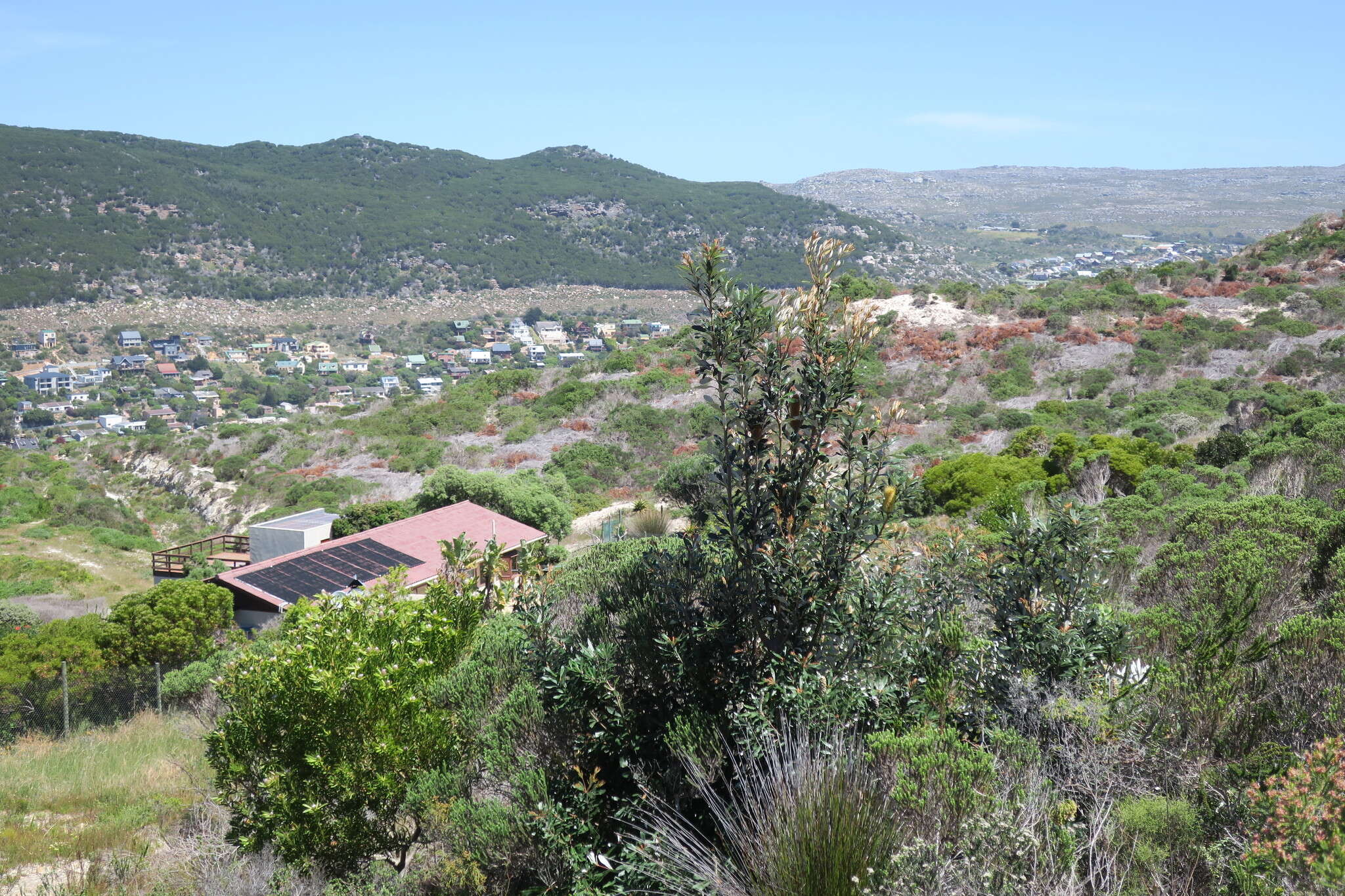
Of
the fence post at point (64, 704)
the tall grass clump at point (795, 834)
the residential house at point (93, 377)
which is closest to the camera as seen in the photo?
the tall grass clump at point (795, 834)

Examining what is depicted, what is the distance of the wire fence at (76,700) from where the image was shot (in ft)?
35.4

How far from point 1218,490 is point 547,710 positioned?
8995mm

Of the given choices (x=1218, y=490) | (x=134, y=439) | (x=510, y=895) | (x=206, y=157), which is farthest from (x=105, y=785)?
(x=206, y=157)

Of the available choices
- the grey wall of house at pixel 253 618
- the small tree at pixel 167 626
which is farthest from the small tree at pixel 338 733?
the grey wall of house at pixel 253 618

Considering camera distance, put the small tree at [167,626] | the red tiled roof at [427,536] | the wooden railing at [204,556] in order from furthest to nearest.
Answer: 1. the wooden railing at [204,556]
2. the red tiled roof at [427,536]
3. the small tree at [167,626]

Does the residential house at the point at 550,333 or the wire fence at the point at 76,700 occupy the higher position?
the residential house at the point at 550,333

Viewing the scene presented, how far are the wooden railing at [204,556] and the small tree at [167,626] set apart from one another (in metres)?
3.88

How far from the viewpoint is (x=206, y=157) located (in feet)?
398

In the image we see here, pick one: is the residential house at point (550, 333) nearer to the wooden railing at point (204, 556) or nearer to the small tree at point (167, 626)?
the wooden railing at point (204, 556)

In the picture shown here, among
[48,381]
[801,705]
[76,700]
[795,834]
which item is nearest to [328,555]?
[76,700]

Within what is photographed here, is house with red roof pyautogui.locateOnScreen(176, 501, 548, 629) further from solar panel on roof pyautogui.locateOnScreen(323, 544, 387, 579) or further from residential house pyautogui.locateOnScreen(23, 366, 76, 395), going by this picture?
residential house pyautogui.locateOnScreen(23, 366, 76, 395)

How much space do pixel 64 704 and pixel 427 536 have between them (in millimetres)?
6662

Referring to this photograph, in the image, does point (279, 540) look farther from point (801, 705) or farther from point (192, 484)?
point (192, 484)

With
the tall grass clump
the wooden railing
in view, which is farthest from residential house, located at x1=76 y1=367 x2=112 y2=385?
the tall grass clump
